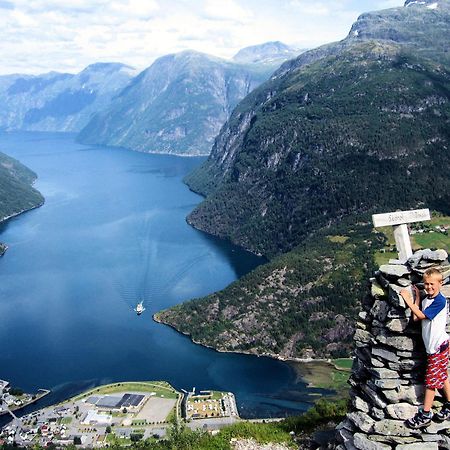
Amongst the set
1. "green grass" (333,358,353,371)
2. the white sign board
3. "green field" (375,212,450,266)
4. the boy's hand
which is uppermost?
the white sign board

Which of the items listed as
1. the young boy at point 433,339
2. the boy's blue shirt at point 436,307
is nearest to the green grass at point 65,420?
the young boy at point 433,339

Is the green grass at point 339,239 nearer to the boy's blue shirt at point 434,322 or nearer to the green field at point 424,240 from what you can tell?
the green field at point 424,240

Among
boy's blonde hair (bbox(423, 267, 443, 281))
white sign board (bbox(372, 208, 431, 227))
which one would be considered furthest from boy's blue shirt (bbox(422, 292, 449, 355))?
white sign board (bbox(372, 208, 431, 227))

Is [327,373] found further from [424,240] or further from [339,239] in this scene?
[339,239]

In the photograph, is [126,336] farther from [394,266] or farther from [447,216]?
[394,266]

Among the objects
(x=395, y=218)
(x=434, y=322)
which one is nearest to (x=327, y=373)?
(x=395, y=218)

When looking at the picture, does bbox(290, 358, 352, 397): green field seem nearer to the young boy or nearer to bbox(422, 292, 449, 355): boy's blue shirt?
the young boy

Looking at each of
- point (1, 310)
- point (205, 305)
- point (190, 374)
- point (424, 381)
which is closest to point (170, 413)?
point (190, 374)
